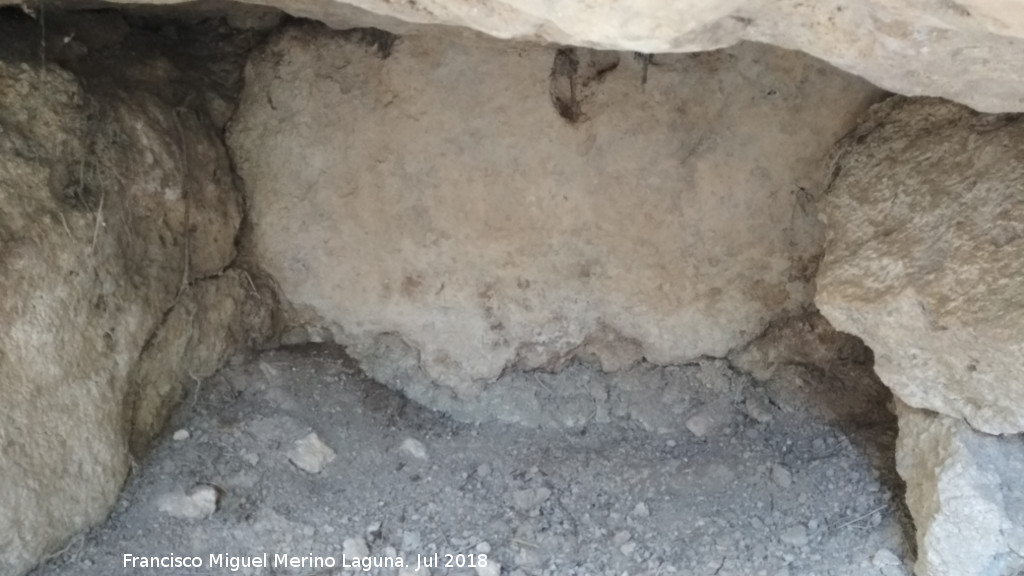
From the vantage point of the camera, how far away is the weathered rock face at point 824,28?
1.03m

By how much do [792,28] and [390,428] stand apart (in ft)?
3.72

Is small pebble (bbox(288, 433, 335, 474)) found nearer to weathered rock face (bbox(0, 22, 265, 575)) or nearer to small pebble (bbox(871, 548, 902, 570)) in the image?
weathered rock face (bbox(0, 22, 265, 575))

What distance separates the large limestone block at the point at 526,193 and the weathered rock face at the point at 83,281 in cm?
23

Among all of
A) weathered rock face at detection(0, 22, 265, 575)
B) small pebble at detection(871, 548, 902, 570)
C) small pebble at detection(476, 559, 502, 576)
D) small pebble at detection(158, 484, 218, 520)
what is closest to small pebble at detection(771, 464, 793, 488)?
small pebble at detection(871, 548, 902, 570)

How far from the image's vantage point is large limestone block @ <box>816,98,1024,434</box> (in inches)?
55.4

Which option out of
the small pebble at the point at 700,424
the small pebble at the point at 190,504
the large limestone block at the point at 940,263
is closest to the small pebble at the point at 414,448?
the small pebble at the point at 190,504

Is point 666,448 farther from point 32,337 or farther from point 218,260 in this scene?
point 32,337

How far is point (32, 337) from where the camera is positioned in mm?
1479

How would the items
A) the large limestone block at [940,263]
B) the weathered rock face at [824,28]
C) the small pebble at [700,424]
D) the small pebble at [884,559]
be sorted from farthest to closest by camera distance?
1. the small pebble at [700,424]
2. the small pebble at [884,559]
3. the large limestone block at [940,263]
4. the weathered rock face at [824,28]

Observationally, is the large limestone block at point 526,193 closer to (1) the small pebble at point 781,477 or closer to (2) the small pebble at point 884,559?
(1) the small pebble at point 781,477

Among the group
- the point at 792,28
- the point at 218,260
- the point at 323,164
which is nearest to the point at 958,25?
the point at 792,28

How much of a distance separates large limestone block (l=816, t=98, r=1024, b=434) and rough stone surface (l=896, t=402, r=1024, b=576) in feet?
0.13

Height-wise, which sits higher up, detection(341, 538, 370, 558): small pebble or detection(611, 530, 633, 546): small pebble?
detection(611, 530, 633, 546): small pebble

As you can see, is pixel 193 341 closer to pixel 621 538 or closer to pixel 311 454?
pixel 311 454
